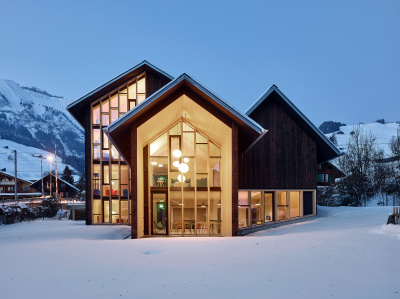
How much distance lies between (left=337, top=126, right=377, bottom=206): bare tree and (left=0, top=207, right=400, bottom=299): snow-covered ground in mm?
24356

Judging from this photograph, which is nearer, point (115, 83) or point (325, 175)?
point (115, 83)

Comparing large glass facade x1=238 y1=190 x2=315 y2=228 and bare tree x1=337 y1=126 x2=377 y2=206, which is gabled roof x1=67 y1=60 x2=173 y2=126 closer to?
large glass facade x1=238 y1=190 x2=315 y2=228

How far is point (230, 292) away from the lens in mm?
5523

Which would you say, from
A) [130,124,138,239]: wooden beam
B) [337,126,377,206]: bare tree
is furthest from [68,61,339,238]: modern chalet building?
[337,126,377,206]: bare tree

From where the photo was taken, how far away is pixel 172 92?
1312 centimetres

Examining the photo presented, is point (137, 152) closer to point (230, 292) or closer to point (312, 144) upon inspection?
point (230, 292)

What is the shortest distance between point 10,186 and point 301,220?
67.8m

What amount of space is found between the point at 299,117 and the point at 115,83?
11.7 metres

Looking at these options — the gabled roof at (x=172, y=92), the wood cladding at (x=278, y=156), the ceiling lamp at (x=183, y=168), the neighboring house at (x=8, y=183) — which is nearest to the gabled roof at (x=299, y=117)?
the wood cladding at (x=278, y=156)

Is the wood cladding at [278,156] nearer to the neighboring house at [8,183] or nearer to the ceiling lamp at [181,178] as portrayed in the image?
the ceiling lamp at [181,178]

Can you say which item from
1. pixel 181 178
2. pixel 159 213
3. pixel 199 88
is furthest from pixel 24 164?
pixel 199 88

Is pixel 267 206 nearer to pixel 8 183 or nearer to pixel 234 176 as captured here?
pixel 234 176

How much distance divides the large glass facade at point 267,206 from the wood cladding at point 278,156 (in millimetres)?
448

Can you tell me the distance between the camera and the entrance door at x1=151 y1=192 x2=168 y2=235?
576 inches
